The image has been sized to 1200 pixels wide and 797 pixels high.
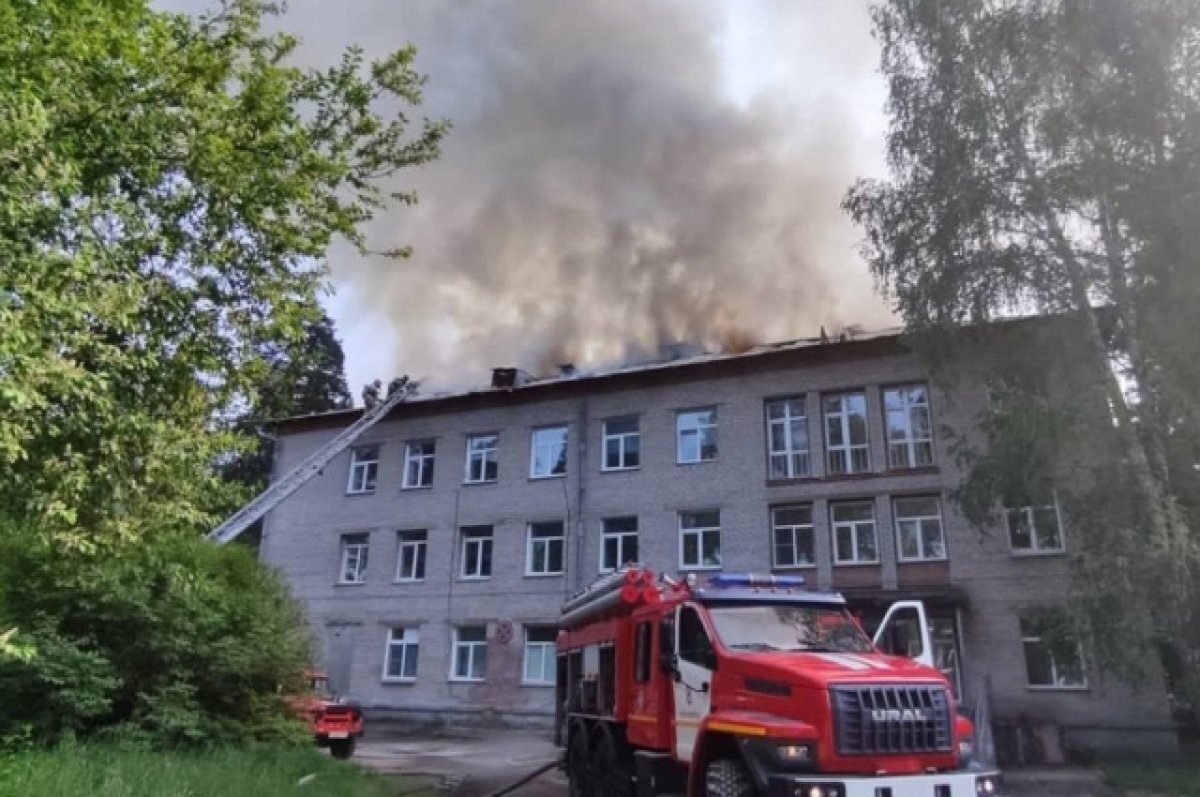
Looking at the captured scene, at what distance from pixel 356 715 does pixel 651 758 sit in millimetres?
11380

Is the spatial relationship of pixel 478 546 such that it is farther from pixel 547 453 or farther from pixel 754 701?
pixel 754 701

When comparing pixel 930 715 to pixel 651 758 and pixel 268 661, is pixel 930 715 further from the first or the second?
pixel 268 661

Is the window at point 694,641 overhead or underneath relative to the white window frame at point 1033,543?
underneath

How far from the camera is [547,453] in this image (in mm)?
28734

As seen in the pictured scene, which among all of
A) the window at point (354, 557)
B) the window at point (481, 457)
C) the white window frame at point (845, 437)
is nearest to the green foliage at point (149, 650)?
the white window frame at point (845, 437)

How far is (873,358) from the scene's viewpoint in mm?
24281

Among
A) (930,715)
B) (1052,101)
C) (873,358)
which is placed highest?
(1052,101)

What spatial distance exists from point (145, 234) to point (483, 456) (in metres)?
23.6

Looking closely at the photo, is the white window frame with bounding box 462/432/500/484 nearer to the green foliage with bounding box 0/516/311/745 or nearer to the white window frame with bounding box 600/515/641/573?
the white window frame with bounding box 600/515/641/573

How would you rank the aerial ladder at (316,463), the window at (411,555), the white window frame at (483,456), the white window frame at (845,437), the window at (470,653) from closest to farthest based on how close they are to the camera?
the aerial ladder at (316,463) < the white window frame at (845,437) < the window at (470,653) < the white window frame at (483,456) < the window at (411,555)

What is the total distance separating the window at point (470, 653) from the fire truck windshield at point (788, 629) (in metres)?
20.0

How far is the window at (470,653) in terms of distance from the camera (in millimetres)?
27203

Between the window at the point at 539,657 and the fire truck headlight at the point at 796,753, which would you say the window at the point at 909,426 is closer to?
the window at the point at 539,657

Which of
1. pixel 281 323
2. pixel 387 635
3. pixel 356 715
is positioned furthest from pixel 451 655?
pixel 281 323
